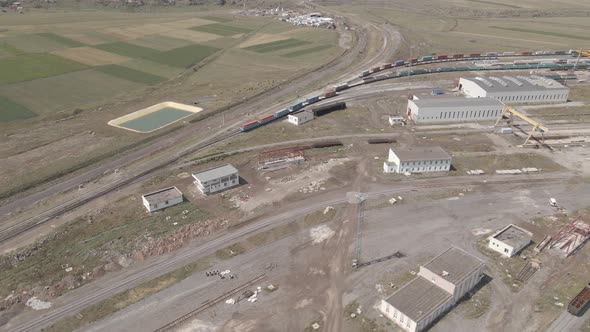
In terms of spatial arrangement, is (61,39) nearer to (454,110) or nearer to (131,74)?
(131,74)

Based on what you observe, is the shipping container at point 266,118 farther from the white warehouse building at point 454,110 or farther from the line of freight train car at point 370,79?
the white warehouse building at point 454,110

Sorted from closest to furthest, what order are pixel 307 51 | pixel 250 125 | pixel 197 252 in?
pixel 197 252
pixel 250 125
pixel 307 51

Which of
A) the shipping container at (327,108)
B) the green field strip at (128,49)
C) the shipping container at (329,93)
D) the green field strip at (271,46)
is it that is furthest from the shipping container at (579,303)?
the green field strip at (128,49)

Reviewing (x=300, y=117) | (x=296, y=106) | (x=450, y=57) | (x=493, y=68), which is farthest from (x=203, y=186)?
(x=450, y=57)

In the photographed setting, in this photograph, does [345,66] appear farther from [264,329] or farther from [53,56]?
[264,329]

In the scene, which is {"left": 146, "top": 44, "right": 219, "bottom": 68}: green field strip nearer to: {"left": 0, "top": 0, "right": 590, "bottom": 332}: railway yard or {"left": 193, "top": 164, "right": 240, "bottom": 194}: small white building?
{"left": 0, "top": 0, "right": 590, "bottom": 332}: railway yard

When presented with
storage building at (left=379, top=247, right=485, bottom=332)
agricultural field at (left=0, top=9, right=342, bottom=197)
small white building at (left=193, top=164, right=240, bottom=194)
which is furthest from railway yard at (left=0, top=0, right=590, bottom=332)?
agricultural field at (left=0, top=9, right=342, bottom=197)

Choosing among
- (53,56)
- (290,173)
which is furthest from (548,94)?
(53,56)
